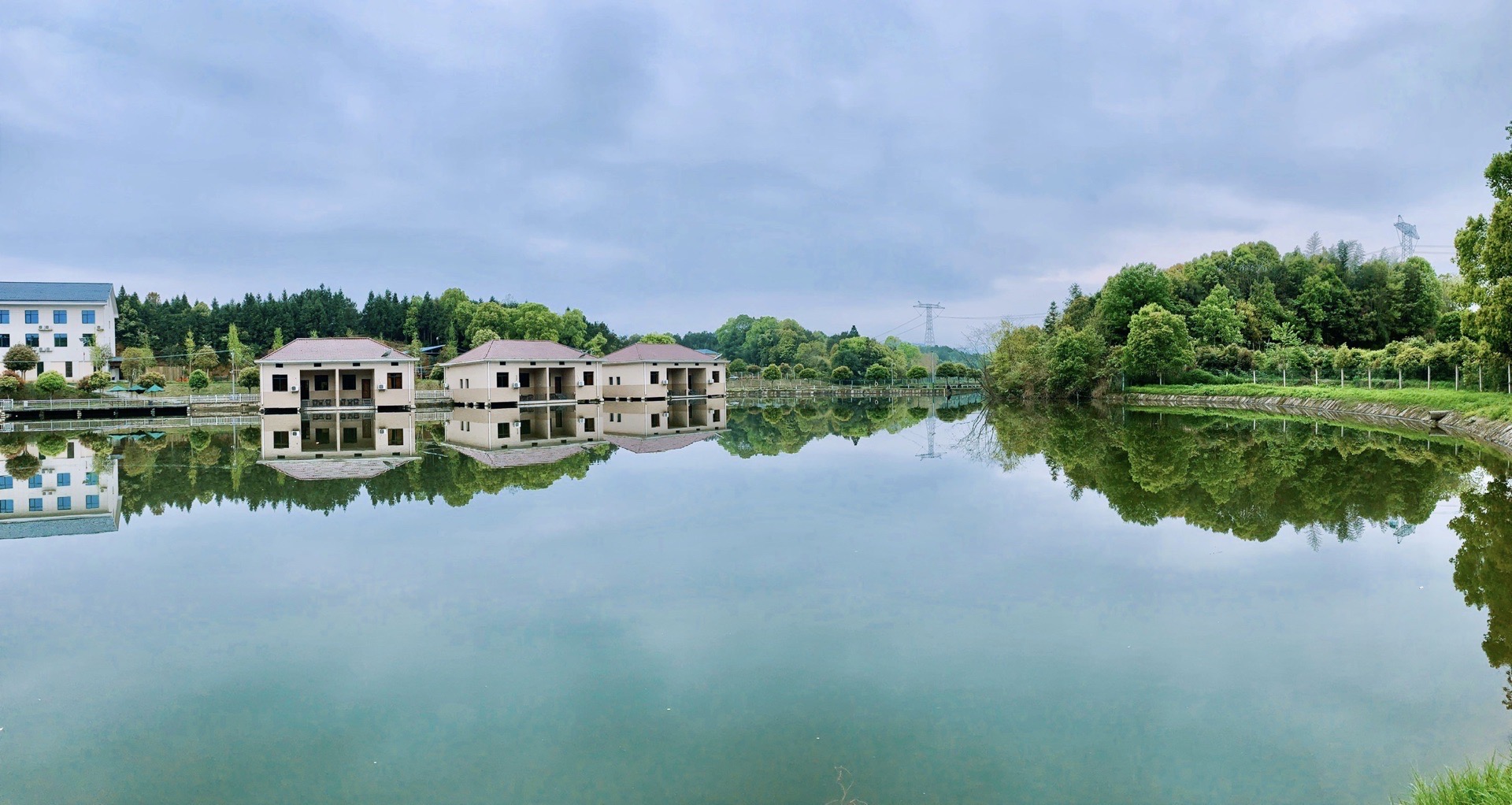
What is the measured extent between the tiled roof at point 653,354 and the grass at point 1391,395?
70.6ft

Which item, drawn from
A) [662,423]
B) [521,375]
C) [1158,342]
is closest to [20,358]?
[521,375]

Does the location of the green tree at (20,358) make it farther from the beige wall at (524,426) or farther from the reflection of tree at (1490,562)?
the reflection of tree at (1490,562)

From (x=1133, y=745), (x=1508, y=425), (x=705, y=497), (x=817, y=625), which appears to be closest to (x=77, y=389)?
(x=705, y=497)

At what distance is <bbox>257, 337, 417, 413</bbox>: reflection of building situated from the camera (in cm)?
2931

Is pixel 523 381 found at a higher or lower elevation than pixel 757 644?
higher

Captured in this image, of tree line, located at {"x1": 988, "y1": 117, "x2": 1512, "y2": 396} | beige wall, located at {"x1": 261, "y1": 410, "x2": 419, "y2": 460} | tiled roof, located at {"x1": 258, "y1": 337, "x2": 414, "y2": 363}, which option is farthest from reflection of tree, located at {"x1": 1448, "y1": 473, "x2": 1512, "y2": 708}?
tiled roof, located at {"x1": 258, "y1": 337, "x2": 414, "y2": 363}

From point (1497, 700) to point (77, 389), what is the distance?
A: 4131 centimetres

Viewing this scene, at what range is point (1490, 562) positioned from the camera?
6.79 metres

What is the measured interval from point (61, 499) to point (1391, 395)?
30.2 metres

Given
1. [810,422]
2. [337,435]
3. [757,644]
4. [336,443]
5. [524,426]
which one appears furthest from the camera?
[810,422]

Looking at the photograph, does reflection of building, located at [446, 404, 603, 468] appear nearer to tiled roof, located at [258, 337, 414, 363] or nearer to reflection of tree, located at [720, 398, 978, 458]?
tiled roof, located at [258, 337, 414, 363]

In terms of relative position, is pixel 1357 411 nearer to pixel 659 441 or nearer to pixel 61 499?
pixel 659 441

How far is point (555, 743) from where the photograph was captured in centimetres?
361

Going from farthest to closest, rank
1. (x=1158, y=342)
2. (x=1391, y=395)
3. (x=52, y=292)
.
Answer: (x=52, y=292) < (x=1158, y=342) < (x=1391, y=395)
